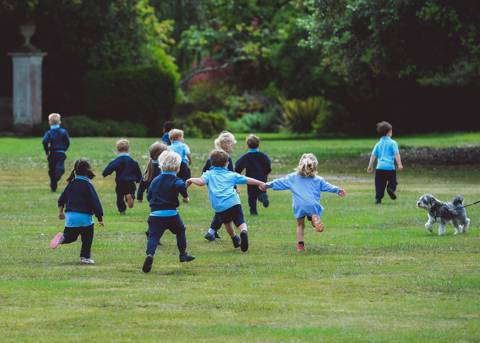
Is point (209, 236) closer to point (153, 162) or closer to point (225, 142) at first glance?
point (225, 142)

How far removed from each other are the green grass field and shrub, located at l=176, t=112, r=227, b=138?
31377 mm

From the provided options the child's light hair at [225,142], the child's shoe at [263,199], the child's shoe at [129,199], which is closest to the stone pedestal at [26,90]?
the child's shoe at [263,199]

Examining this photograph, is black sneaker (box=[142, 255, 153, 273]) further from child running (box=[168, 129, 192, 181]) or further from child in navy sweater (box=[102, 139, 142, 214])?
child running (box=[168, 129, 192, 181])

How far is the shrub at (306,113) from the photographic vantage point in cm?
6109

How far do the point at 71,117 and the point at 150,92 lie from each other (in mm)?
3303

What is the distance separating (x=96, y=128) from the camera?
5009 centimetres

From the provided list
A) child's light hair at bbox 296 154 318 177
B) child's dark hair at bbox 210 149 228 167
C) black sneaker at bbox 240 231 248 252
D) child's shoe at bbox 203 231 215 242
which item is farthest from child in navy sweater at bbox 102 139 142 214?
child's light hair at bbox 296 154 318 177

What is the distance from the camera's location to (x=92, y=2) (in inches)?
2066

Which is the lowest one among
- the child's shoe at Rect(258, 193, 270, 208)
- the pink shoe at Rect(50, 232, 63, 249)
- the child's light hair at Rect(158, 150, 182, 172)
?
the child's shoe at Rect(258, 193, 270, 208)

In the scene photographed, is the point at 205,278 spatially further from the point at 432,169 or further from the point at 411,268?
the point at 432,169

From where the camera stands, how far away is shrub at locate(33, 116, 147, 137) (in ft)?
163

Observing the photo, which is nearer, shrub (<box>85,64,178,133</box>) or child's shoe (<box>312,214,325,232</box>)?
child's shoe (<box>312,214,325,232</box>)

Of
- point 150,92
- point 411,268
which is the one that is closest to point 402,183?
A: point 411,268

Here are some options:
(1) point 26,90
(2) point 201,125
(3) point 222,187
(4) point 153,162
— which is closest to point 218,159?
(3) point 222,187
